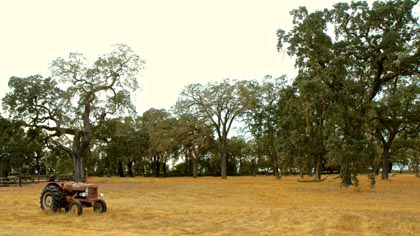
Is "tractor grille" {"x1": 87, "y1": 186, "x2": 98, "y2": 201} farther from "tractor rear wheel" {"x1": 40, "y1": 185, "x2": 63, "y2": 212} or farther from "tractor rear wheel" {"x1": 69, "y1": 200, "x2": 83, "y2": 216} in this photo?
"tractor rear wheel" {"x1": 40, "y1": 185, "x2": 63, "y2": 212}

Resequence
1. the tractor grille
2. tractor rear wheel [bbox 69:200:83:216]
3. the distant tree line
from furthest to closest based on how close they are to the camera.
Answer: the distant tree line
the tractor grille
tractor rear wheel [bbox 69:200:83:216]

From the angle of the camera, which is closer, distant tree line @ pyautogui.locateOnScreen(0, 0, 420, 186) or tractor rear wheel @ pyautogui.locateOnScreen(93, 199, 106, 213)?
tractor rear wheel @ pyautogui.locateOnScreen(93, 199, 106, 213)

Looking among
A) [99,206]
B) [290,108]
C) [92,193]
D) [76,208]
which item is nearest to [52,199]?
[76,208]

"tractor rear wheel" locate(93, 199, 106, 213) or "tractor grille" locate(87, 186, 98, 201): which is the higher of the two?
"tractor grille" locate(87, 186, 98, 201)

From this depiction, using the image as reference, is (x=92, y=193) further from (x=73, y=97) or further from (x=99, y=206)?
(x=73, y=97)

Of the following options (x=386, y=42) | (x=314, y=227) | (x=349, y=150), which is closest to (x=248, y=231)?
(x=314, y=227)

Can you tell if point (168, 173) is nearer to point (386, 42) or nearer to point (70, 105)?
point (70, 105)

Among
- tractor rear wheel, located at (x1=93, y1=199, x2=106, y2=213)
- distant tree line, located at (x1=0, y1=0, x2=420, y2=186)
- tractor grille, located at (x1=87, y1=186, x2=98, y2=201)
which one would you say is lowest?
tractor rear wheel, located at (x1=93, y1=199, x2=106, y2=213)

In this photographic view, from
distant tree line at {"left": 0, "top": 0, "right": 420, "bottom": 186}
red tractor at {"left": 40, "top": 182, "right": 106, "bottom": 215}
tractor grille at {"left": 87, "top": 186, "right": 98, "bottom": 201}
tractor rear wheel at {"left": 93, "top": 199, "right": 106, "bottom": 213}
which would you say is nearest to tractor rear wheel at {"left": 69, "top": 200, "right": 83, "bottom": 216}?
red tractor at {"left": 40, "top": 182, "right": 106, "bottom": 215}

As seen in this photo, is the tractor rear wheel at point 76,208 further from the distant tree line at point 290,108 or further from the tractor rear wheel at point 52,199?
the distant tree line at point 290,108

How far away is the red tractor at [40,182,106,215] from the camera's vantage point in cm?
1310

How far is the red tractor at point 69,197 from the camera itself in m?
13.1

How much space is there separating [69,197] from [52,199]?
52 cm

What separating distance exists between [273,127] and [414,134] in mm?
13850
